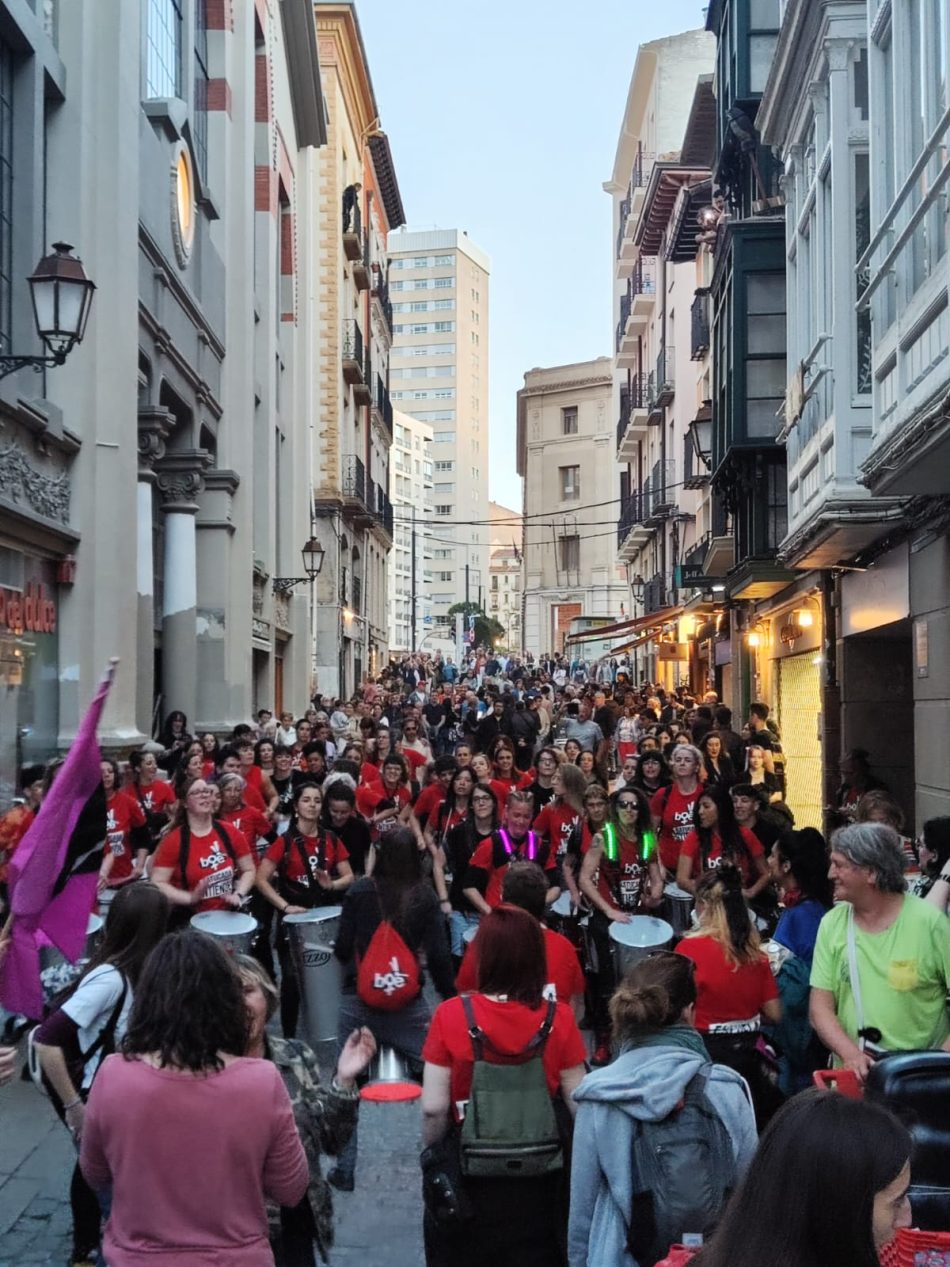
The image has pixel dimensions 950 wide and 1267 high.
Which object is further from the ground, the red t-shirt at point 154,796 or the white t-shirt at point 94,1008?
the red t-shirt at point 154,796

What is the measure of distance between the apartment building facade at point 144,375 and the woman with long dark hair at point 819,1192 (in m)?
10.7

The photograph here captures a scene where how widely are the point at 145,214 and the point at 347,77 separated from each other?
2891 cm

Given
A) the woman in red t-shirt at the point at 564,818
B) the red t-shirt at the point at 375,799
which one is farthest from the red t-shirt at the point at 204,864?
the red t-shirt at the point at 375,799

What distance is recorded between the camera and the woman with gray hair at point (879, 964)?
4469 millimetres

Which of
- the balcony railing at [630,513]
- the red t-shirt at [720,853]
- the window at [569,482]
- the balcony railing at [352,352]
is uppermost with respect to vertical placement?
the window at [569,482]

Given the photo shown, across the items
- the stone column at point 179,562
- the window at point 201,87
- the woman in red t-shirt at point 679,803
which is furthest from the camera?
the window at point 201,87

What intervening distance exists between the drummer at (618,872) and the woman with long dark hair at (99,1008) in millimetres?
4491

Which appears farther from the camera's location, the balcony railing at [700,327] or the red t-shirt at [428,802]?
the balcony railing at [700,327]

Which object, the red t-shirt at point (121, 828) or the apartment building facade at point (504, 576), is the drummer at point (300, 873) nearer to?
the red t-shirt at point (121, 828)

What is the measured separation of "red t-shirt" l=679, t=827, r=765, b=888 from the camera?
353 inches

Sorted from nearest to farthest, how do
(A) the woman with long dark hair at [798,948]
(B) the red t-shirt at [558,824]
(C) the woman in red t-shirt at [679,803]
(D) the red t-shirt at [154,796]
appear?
(A) the woman with long dark hair at [798,948] → (B) the red t-shirt at [558,824] → (C) the woman in red t-shirt at [679,803] → (D) the red t-shirt at [154,796]

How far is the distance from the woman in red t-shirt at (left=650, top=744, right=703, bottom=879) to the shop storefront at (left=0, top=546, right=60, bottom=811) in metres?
5.79

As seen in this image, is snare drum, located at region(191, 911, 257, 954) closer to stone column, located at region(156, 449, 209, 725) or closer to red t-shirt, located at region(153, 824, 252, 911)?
red t-shirt, located at region(153, 824, 252, 911)

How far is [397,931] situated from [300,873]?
2253mm
